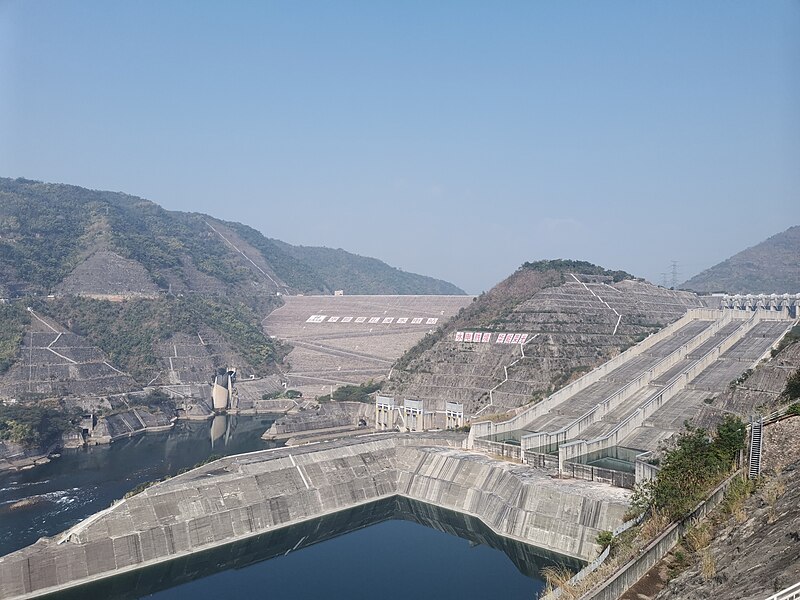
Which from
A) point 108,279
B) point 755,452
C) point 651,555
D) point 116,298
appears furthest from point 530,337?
point 108,279

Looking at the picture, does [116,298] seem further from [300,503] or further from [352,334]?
[300,503]

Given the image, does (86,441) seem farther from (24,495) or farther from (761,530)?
(761,530)

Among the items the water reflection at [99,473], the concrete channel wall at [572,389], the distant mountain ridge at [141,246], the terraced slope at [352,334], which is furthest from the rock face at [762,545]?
the distant mountain ridge at [141,246]

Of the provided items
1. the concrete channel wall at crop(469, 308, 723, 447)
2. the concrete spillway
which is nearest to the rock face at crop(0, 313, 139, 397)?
the concrete spillway

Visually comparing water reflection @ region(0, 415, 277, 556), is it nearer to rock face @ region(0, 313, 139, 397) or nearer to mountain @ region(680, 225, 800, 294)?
rock face @ region(0, 313, 139, 397)

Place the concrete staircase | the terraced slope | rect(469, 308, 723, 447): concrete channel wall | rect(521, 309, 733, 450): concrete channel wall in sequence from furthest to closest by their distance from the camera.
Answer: the terraced slope, rect(469, 308, 723, 447): concrete channel wall, rect(521, 309, 733, 450): concrete channel wall, the concrete staircase
